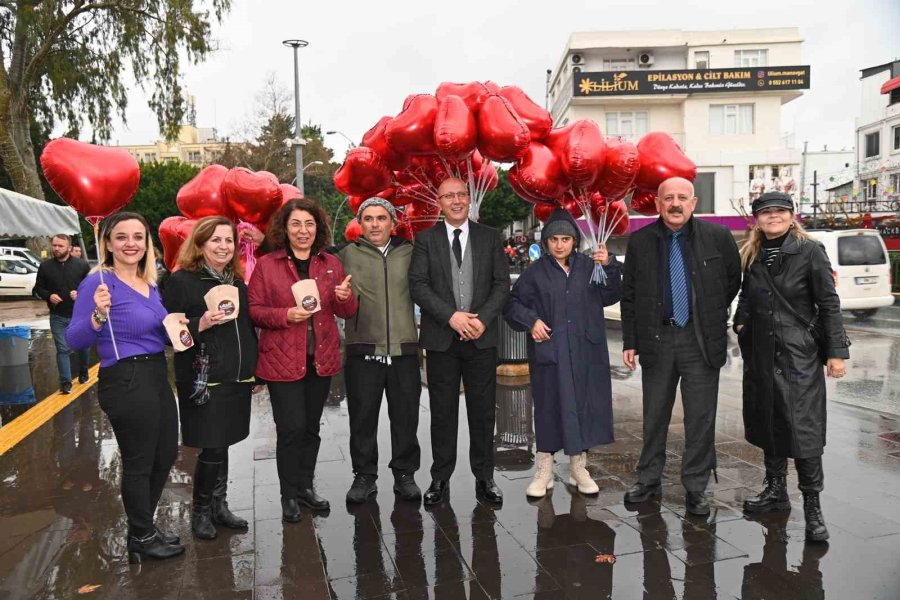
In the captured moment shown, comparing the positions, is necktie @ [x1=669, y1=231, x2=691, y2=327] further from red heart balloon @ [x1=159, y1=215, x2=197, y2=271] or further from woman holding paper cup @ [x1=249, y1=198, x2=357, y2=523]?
red heart balloon @ [x1=159, y1=215, x2=197, y2=271]

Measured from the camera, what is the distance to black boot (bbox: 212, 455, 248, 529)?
12.6 feet

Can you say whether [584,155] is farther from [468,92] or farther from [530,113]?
[468,92]

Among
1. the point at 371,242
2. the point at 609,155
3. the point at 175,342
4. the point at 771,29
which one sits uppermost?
the point at 771,29

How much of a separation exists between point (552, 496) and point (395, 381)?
1275 millimetres

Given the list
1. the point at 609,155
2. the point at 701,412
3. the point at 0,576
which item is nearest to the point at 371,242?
the point at 609,155

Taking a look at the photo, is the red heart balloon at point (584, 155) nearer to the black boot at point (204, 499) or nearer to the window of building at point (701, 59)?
the black boot at point (204, 499)

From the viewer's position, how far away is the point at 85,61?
16.7 meters

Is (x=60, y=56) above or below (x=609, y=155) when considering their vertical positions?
above

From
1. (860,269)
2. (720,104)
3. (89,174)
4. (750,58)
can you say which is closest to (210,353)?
(89,174)

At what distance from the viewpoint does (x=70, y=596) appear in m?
3.13

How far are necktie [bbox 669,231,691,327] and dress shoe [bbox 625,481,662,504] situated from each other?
1051 millimetres

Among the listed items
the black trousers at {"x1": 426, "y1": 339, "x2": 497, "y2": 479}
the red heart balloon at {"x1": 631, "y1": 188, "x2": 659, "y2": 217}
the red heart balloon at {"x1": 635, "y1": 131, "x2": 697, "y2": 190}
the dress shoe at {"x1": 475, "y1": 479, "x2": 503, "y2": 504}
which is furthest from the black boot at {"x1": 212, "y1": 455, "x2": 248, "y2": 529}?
the red heart balloon at {"x1": 631, "y1": 188, "x2": 659, "y2": 217}

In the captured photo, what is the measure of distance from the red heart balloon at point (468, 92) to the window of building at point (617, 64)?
1458 inches

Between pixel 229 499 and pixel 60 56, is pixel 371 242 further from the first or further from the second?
pixel 60 56
